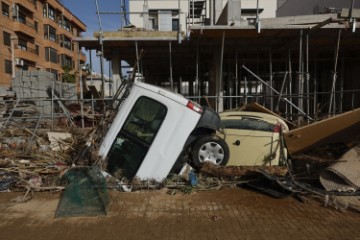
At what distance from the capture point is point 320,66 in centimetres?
1727

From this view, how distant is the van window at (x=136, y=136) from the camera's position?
5227mm

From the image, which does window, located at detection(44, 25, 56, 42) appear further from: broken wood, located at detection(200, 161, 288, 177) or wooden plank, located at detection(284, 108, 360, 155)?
wooden plank, located at detection(284, 108, 360, 155)

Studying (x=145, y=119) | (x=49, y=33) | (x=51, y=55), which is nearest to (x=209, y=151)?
(x=145, y=119)

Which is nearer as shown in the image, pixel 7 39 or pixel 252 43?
pixel 252 43

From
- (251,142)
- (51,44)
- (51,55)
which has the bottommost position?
(251,142)

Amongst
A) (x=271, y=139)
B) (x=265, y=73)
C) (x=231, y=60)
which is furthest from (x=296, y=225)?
(x=265, y=73)

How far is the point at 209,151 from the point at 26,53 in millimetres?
43522

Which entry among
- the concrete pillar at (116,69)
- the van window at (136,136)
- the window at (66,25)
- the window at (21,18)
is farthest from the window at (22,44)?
the van window at (136,136)

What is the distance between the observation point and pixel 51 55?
51.6 m

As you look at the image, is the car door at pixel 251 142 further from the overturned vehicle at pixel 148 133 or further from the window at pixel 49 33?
the window at pixel 49 33

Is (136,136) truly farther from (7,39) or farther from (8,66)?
(7,39)

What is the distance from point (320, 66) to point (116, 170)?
596 inches

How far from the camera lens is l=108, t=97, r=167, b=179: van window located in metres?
5.23

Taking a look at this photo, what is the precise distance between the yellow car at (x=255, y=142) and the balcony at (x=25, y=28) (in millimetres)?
42834
